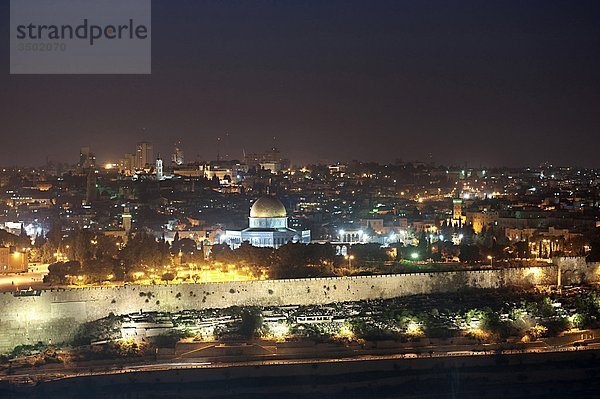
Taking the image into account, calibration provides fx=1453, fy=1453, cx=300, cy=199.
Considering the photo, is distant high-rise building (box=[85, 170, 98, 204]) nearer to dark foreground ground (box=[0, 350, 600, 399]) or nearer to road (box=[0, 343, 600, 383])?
road (box=[0, 343, 600, 383])

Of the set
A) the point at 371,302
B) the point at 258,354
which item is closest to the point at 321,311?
the point at 371,302

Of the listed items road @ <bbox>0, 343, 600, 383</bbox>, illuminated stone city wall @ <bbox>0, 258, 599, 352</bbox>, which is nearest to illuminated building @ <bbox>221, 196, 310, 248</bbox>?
illuminated stone city wall @ <bbox>0, 258, 599, 352</bbox>

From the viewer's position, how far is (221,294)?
20797 millimetres

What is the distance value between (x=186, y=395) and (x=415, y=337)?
3.85 metres

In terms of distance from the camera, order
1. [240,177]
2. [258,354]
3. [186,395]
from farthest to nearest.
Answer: [240,177] → [258,354] → [186,395]

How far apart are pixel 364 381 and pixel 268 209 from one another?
489 inches

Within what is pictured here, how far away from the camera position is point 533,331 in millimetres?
19703

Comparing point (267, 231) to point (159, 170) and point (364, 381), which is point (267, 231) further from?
point (159, 170)

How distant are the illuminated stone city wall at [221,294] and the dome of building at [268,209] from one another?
23.4ft

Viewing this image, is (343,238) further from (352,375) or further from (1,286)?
(352,375)

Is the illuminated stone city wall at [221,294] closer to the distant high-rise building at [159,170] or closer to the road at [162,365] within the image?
the road at [162,365]

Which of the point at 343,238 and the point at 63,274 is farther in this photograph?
the point at 343,238

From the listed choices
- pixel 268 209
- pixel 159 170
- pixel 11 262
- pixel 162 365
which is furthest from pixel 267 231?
pixel 159 170

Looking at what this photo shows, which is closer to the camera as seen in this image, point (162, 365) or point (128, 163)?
point (162, 365)
